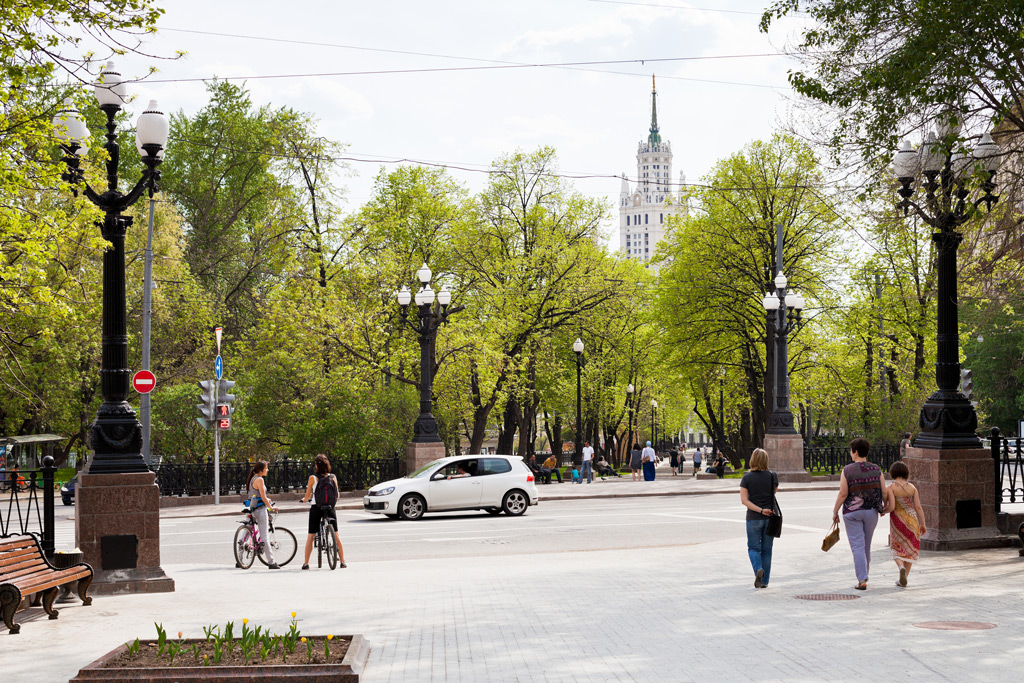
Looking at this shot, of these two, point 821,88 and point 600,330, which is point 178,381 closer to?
point 600,330

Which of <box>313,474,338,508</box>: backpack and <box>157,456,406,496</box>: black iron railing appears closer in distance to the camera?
<box>313,474,338,508</box>: backpack

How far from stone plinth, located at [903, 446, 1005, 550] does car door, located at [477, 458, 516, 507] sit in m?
10.2

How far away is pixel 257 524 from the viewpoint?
14.8m

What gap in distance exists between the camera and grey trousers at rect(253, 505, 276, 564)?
14.7 m

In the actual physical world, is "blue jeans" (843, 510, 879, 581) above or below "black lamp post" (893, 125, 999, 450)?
below

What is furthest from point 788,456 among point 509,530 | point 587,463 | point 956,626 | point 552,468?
point 956,626

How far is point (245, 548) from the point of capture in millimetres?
14727

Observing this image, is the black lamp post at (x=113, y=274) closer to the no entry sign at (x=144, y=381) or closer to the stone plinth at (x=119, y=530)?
the stone plinth at (x=119, y=530)

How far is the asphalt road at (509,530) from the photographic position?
1673cm

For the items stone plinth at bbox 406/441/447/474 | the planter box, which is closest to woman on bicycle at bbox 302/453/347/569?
the planter box

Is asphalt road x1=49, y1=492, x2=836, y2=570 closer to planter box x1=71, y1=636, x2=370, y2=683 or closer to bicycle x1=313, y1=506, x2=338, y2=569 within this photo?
bicycle x1=313, y1=506, x2=338, y2=569

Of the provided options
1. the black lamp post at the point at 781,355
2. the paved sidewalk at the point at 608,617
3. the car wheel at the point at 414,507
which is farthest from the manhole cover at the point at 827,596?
the black lamp post at the point at 781,355

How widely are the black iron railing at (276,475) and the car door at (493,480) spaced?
7.05 metres

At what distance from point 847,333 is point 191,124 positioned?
34268mm
